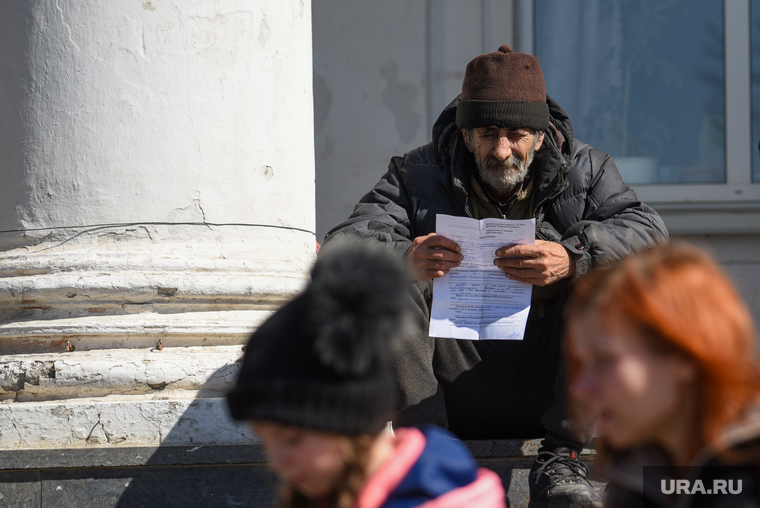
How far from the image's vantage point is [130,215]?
9.30ft

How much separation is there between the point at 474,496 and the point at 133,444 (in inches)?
63.2

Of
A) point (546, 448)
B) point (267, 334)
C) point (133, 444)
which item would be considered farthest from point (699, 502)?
point (133, 444)

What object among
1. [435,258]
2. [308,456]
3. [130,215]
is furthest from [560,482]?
[130,215]

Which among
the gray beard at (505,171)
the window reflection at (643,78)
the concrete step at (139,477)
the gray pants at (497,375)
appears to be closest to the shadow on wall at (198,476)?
the concrete step at (139,477)

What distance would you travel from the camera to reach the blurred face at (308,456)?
4.18 feet

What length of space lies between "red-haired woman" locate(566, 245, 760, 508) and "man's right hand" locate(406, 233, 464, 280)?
1411 mm

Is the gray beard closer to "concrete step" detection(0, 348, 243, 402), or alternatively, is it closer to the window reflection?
"concrete step" detection(0, 348, 243, 402)

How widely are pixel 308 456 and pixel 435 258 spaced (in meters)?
1.41

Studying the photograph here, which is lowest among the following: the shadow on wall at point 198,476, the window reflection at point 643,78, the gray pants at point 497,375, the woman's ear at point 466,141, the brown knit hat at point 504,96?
the shadow on wall at point 198,476

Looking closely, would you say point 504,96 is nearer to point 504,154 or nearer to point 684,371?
point 504,154

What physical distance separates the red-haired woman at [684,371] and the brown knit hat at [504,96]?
181 cm

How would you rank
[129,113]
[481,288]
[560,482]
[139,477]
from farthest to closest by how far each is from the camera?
[129,113] → [481,288] → [139,477] → [560,482]

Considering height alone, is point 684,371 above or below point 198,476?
above
